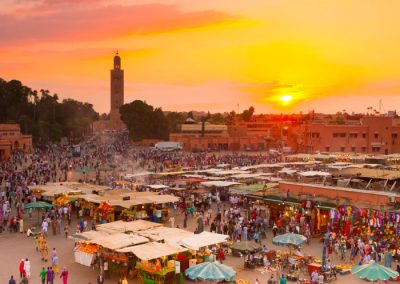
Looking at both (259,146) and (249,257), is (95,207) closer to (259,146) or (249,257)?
(249,257)

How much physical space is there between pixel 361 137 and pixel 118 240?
5951 centimetres

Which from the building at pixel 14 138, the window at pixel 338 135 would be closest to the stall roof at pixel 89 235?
the building at pixel 14 138

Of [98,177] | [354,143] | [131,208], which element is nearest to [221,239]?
[131,208]

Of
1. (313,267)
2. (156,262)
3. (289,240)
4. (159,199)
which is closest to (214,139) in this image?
(159,199)

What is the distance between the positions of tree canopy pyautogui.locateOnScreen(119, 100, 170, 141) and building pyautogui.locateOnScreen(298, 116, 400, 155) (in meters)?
37.7

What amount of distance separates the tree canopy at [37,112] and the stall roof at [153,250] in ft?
241

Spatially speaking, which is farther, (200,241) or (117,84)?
(117,84)

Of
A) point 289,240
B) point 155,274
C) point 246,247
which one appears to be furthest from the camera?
point 289,240

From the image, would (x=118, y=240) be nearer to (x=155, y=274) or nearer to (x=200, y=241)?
(x=155, y=274)

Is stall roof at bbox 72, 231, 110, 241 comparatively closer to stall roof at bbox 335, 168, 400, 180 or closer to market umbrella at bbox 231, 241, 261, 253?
market umbrella at bbox 231, 241, 261, 253

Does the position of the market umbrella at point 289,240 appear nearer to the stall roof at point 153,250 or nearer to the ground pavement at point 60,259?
the ground pavement at point 60,259

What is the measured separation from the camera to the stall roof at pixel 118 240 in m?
16.8

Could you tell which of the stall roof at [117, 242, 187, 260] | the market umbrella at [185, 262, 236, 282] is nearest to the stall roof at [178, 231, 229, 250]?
the stall roof at [117, 242, 187, 260]

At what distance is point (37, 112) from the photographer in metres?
94.7
